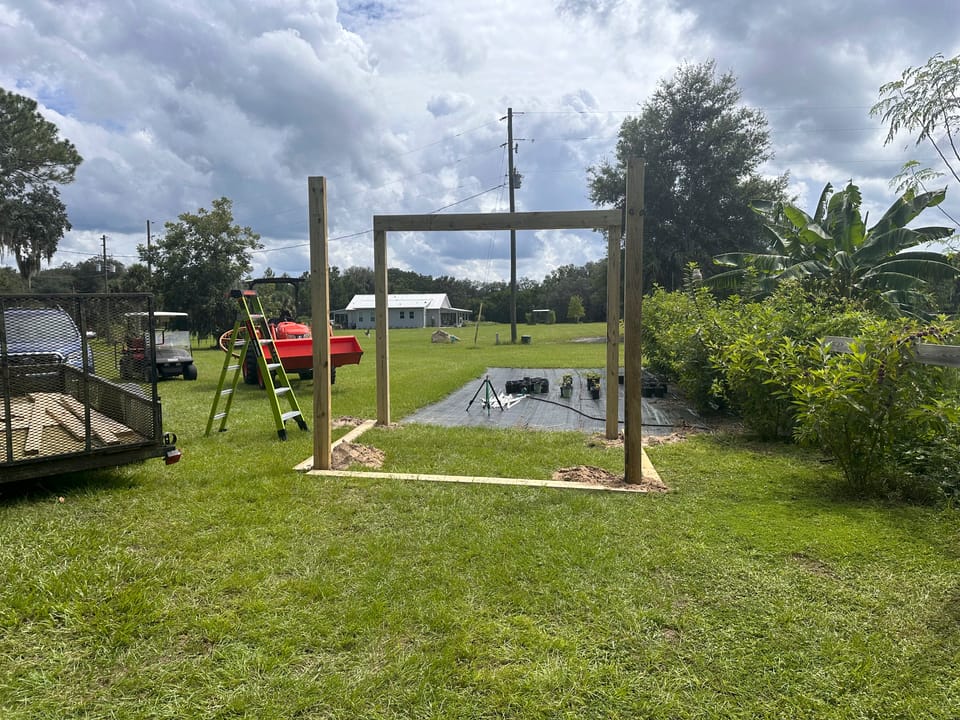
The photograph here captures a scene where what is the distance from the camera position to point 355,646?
7.64 ft

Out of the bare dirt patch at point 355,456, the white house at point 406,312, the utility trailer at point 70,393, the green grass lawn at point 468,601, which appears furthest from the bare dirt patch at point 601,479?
the white house at point 406,312

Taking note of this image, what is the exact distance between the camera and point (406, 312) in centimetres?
5666

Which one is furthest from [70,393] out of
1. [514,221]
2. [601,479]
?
[601,479]

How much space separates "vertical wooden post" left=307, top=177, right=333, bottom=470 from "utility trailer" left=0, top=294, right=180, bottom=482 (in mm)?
1135

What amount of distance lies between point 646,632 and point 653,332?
934 centimetres

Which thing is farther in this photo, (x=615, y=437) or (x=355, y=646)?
(x=615, y=437)

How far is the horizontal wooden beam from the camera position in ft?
18.4

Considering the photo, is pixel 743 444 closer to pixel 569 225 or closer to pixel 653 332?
pixel 569 225

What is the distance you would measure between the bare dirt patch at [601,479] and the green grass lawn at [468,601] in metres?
0.22

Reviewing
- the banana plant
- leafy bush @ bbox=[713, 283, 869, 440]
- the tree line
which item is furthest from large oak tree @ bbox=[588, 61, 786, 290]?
leafy bush @ bbox=[713, 283, 869, 440]

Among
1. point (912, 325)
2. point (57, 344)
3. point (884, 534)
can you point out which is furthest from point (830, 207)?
point (57, 344)

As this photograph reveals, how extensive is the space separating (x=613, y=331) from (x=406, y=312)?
51.5 m

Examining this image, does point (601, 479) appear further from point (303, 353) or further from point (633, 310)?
point (303, 353)

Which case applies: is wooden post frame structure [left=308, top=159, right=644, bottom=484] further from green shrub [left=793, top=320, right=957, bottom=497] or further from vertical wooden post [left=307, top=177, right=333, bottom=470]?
green shrub [left=793, top=320, right=957, bottom=497]
